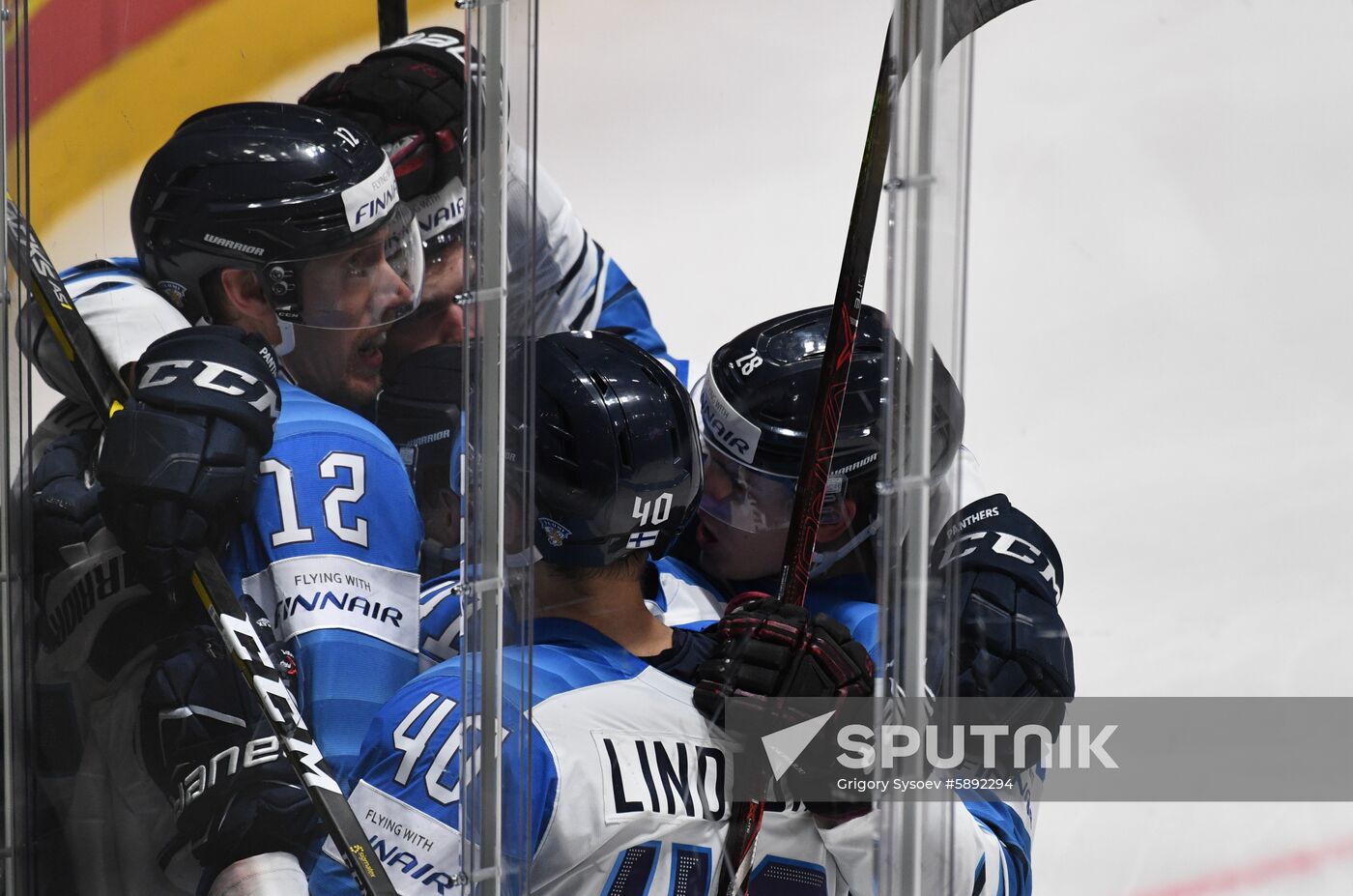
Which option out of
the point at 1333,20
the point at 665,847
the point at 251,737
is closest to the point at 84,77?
the point at 251,737

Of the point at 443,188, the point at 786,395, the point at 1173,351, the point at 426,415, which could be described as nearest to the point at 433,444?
the point at 426,415

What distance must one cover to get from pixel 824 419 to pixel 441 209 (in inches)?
→ 17.2

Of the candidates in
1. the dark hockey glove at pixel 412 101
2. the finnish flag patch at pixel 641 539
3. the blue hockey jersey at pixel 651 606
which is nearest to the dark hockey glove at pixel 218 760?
the blue hockey jersey at pixel 651 606

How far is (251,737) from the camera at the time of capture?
63.4 inches

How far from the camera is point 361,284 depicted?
1643 millimetres

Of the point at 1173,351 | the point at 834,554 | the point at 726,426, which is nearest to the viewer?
the point at 1173,351

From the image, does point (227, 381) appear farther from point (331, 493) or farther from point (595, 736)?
A: point (595, 736)

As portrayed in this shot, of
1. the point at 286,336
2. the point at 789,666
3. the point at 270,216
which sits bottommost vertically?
the point at 789,666

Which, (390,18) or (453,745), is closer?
(453,745)

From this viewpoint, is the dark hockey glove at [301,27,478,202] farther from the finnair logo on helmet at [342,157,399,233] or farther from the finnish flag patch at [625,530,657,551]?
the finnish flag patch at [625,530,657,551]

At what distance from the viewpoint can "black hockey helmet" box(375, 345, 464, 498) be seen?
5.27 ft

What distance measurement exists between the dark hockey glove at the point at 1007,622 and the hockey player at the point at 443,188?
482 mm

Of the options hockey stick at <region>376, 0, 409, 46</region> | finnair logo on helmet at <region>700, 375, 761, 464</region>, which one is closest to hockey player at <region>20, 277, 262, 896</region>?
hockey stick at <region>376, 0, 409, 46</region>

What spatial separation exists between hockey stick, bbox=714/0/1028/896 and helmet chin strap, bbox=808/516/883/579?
2cm
